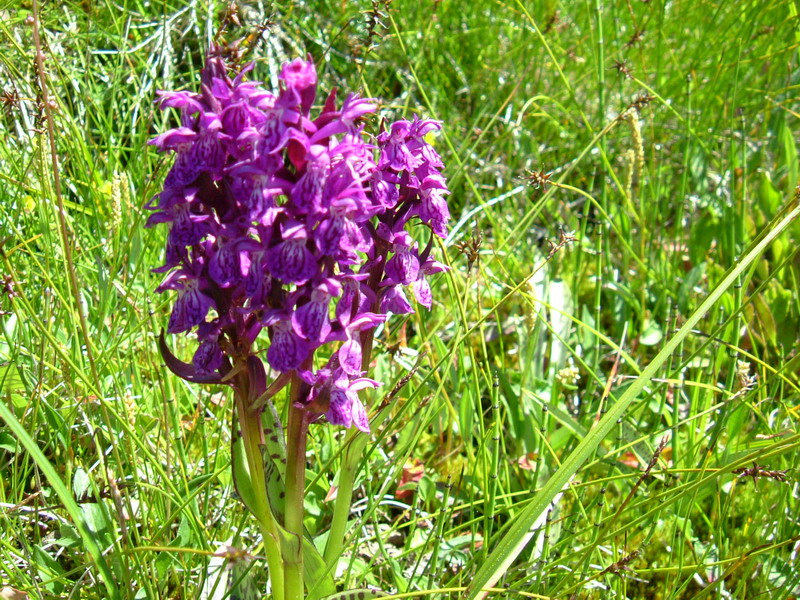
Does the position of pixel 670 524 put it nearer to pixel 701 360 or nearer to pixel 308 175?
pixel 701 360

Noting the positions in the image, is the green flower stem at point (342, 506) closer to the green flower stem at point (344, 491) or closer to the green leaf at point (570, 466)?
the green flower stem at point (344, 491)

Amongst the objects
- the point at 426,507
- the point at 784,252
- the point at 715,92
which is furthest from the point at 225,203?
the point at 715,92

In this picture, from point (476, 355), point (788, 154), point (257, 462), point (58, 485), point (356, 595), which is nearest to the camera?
point (58, 485)

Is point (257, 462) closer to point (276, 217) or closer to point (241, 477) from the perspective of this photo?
point (241, 477)

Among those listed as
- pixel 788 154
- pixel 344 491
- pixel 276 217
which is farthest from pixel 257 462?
pixel 788 154

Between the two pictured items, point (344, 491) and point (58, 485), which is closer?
point (58, 485)

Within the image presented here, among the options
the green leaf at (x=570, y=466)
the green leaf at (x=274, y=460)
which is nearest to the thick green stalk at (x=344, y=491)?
the green leaf at (x=274, y=460)
